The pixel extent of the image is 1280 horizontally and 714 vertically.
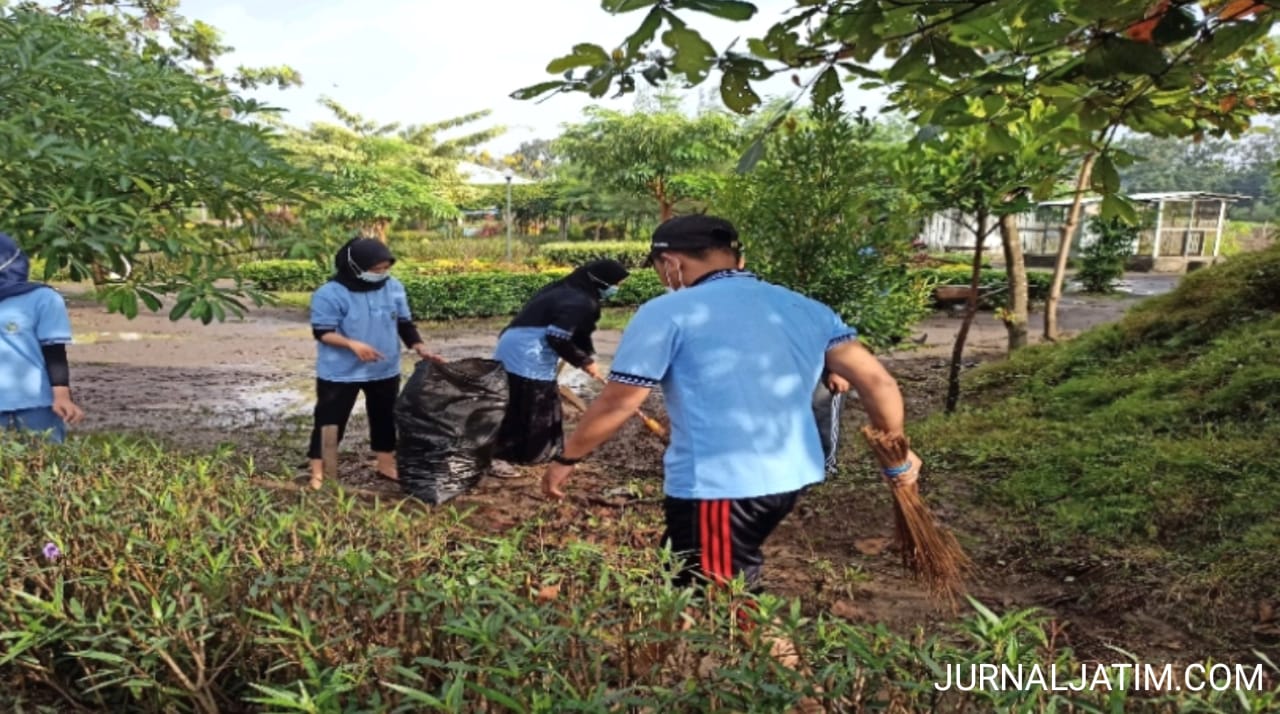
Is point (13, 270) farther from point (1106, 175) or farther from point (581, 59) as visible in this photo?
point (1106, 175)

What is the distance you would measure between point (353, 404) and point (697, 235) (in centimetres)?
290

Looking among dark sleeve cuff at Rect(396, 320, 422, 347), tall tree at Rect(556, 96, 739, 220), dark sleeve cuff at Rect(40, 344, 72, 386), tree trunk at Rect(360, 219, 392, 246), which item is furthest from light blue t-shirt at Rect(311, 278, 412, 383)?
tree trunk at Rect(360, 219, 392, 246)

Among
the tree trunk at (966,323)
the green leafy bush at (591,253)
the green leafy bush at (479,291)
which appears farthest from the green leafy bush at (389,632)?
the green leafy bush at (591,253)

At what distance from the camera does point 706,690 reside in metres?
1.25

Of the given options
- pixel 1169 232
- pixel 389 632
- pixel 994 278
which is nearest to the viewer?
pixel 389 632

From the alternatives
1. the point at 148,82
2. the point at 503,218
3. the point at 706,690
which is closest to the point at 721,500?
the point at 706,690

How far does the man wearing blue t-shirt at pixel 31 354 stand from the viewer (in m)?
3.36

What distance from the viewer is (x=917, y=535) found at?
7.73 ft

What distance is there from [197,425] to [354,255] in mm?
3453

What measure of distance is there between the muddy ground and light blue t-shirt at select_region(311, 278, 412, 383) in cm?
60

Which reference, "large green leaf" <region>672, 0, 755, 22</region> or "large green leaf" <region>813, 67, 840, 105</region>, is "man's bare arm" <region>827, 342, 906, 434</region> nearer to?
"large green leaf" <region>813, 67, 840, 105</region>

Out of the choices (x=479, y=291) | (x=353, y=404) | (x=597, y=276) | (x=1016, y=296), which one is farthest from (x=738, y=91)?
(x=479, y=291)

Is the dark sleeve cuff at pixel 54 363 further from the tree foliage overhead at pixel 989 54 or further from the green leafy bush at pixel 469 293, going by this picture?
the green leafy bush at pixel 469 293

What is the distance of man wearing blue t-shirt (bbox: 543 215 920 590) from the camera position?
208 centimetres
